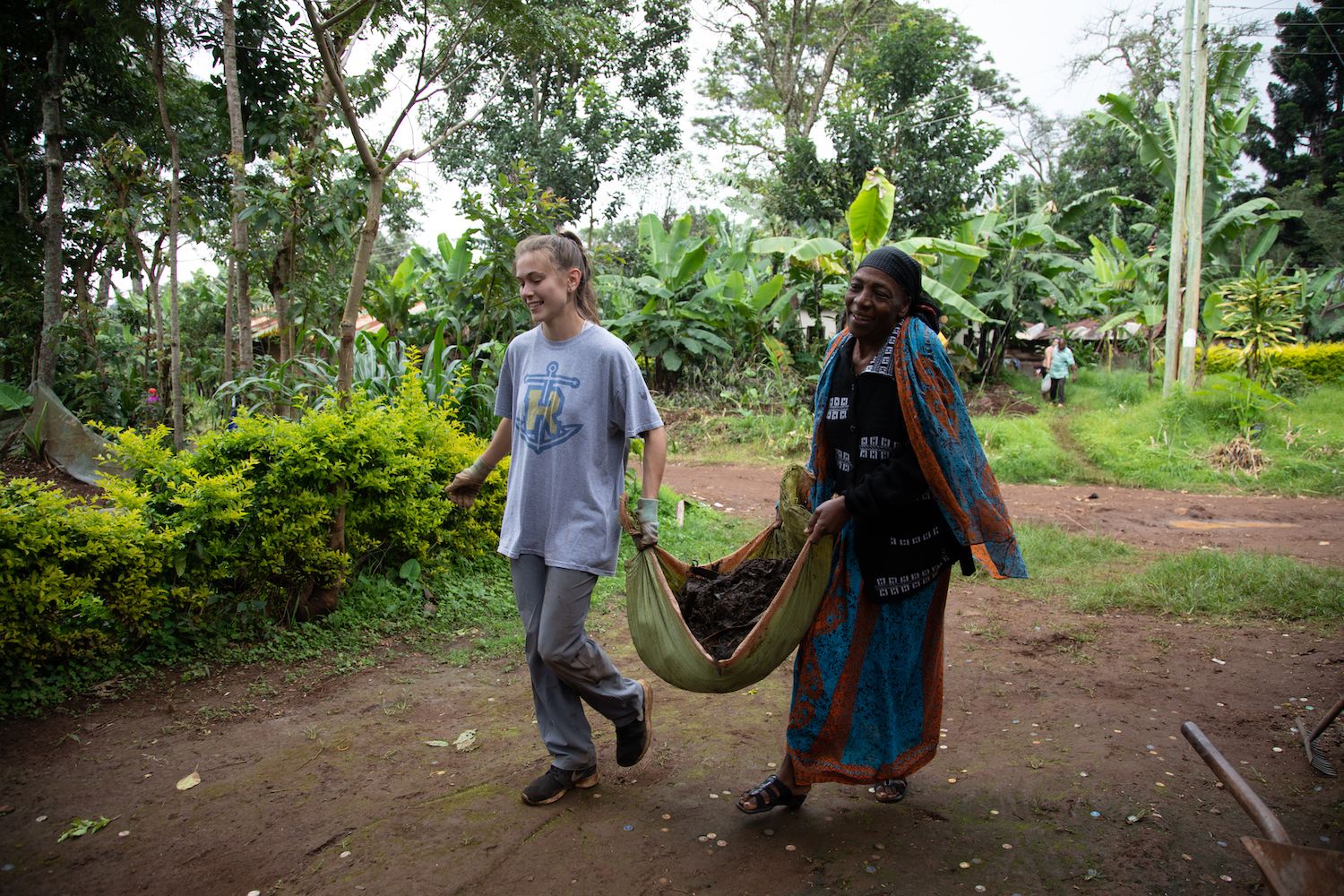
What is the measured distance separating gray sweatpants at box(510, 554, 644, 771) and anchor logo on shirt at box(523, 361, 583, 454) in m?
0.37

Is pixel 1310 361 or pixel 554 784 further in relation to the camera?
pixel 1310 361

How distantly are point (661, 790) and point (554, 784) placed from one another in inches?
14.2

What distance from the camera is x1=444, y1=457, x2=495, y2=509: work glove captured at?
301 centimetres

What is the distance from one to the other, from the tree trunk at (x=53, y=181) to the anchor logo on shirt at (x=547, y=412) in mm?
7235

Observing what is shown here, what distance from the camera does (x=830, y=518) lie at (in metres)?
2.47

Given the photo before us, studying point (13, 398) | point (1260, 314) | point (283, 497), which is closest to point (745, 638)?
point (283, 497)

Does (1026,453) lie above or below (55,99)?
below

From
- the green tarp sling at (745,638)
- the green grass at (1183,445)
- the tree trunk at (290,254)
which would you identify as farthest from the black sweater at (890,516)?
the green grass at (1183,445)

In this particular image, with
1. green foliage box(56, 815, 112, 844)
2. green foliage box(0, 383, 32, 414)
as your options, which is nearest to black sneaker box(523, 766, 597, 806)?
green foliage box(56, 815, 112, 844)

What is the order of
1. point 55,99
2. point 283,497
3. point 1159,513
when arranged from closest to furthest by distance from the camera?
point 283,497, point 55,99, point 1159,513

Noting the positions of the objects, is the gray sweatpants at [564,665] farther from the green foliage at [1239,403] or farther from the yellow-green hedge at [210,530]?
the green foliage at [1239,403]

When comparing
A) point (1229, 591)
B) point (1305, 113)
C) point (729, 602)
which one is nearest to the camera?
point (729, 602)

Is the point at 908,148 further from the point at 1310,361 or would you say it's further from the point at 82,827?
the point at 82,827

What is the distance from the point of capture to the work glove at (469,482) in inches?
119
